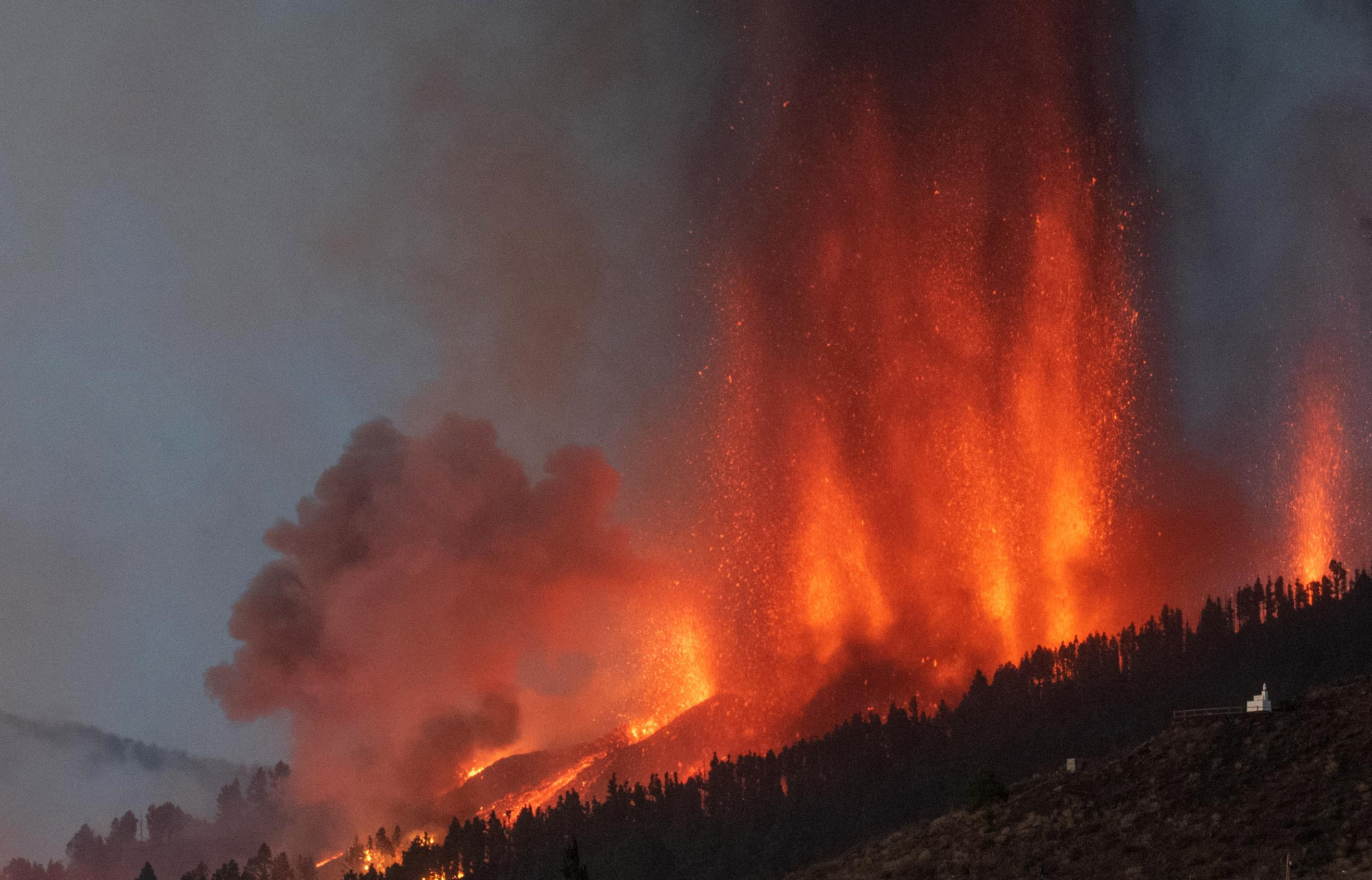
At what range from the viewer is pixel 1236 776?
393 ft

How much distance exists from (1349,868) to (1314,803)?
716 inches

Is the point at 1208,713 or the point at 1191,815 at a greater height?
the point at 1208,713

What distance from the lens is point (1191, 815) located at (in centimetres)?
11462

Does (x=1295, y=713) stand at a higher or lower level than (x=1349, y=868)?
higher

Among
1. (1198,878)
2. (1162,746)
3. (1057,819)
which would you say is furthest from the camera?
(1162,746)

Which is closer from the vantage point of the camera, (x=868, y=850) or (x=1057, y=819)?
(x=1057, y=819)

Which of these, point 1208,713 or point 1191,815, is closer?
point 1191,815

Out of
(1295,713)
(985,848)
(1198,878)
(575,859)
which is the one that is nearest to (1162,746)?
(1295,713)

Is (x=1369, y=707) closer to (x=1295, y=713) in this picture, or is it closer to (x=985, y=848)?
(x=1295, y=713)

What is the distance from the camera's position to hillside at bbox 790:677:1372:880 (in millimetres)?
99500

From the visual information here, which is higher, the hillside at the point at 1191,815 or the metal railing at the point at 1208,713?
the metal railing at the point at 1208,713

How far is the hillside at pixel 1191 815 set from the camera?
99500mm

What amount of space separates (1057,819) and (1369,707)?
2799 cm

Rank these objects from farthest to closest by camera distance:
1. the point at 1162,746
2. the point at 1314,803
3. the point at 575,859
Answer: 1. the point at 1162,746
2. the point at 575,859
3. the point at 1314,803
